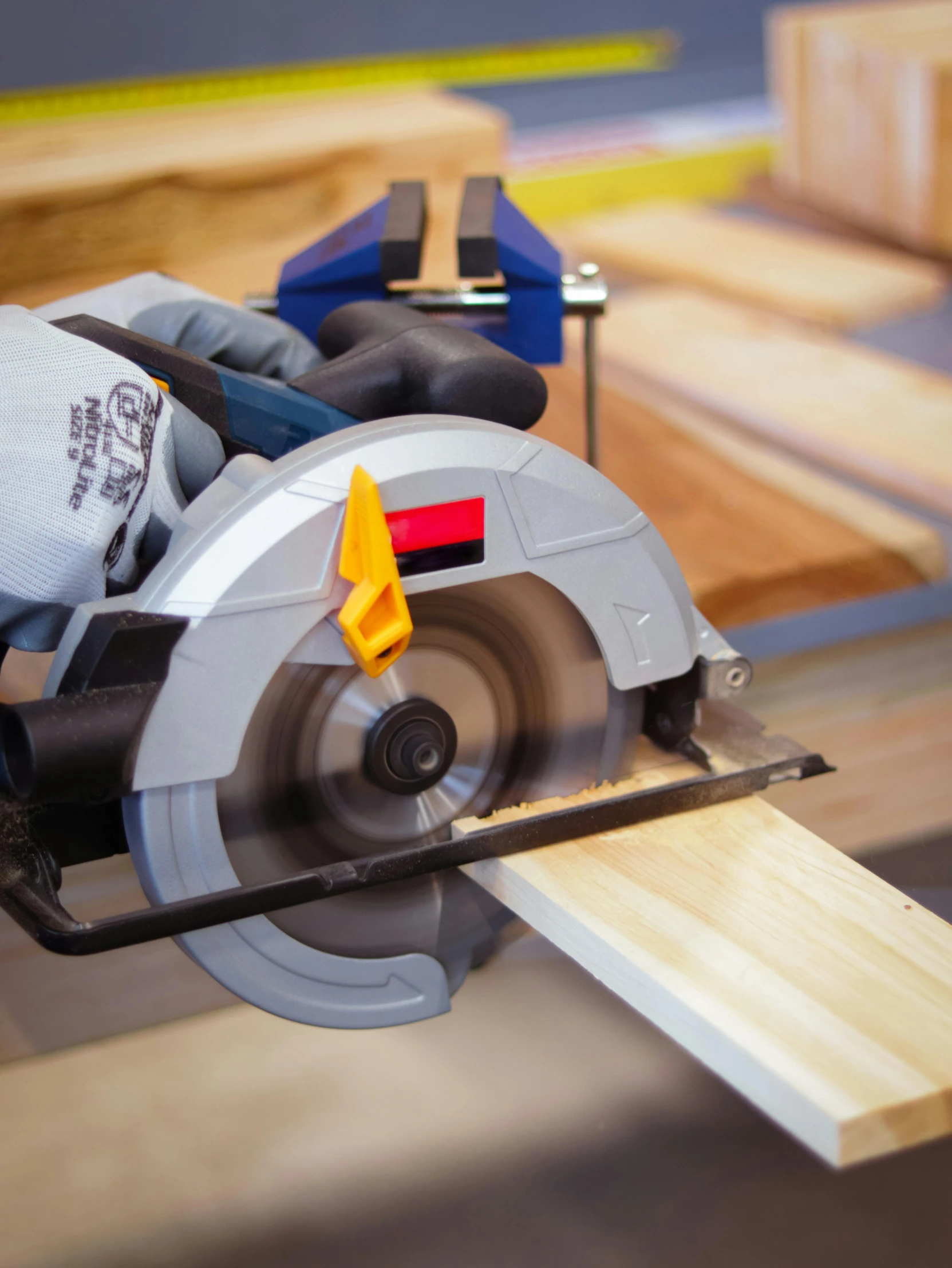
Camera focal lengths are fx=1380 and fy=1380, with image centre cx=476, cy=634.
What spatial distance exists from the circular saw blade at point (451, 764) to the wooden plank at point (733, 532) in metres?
0.52

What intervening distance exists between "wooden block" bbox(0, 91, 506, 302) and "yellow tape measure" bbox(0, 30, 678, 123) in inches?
81.3

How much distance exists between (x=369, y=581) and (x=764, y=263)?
3.03 meters

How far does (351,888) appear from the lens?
996 mm

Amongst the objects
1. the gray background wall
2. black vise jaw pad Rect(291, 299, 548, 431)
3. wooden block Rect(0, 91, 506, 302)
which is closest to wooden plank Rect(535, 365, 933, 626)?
black vise jaw pad Rect(291, 299, 548, 431)

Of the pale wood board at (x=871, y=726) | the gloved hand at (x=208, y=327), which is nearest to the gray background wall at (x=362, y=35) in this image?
the pale wood board at (x=871, y=726)

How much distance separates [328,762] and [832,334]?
2504mm

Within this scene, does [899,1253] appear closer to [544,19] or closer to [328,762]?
[328,762]

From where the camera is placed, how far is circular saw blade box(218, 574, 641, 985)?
103 centimetres

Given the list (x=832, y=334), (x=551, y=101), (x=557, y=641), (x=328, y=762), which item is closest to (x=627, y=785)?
(x=557, y=641)

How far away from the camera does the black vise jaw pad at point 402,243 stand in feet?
4.52

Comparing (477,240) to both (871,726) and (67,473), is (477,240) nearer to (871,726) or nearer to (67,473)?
(67,473)

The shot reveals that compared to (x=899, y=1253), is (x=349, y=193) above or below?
above

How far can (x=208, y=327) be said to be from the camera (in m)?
1.32

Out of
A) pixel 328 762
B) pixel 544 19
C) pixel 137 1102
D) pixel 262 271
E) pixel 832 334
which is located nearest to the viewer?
pixel 328 762
